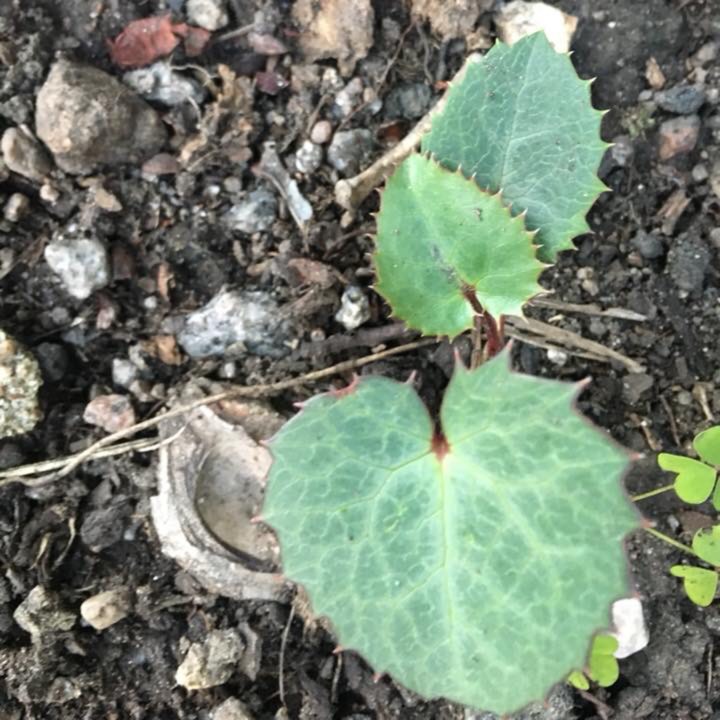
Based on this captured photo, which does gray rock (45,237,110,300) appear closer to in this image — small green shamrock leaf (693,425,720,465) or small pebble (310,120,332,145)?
small pebble (310,120,332,145)

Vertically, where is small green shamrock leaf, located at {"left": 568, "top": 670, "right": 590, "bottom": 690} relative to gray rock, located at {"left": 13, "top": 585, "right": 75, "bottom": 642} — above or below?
above

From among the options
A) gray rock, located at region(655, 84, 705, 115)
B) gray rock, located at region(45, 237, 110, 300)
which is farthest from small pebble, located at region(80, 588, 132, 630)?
gray rock, located at region(655, 84, 705, 115)

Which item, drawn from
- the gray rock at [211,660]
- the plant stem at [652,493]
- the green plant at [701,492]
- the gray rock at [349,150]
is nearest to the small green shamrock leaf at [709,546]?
the green plant at [701,492]

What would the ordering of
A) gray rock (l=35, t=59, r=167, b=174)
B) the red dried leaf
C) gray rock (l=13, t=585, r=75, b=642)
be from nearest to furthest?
gray rock (l=13, t=585, r=75, b=642) → gray rock (l=35, t=59, r=167, b=174) → the red dried leaf

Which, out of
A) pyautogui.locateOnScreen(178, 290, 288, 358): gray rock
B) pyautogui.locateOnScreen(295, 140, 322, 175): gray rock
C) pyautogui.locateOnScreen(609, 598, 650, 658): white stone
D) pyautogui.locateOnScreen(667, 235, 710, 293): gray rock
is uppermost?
pyautogui.locateOnScreen(295, 140, 322, 175): gray rock

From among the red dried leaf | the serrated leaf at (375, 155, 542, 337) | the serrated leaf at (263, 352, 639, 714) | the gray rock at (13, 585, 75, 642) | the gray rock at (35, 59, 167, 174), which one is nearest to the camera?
the serrated leaf at (263, 352, 639, 714)

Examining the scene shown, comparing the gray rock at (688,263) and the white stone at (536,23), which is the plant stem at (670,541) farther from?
the white stone at (536,23)

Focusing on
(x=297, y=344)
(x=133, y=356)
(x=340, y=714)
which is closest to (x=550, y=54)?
(x=297, y=344)
